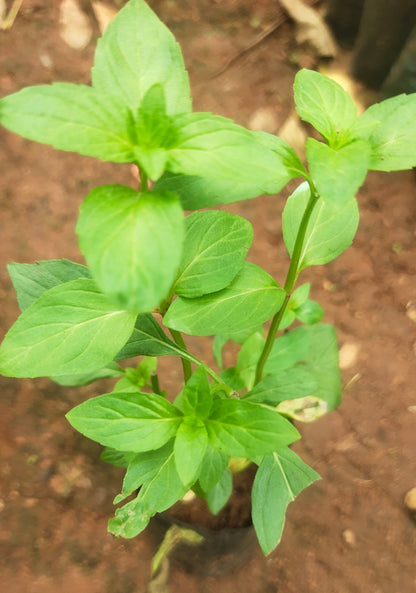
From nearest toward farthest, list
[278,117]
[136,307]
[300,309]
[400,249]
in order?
[136,307]
[300,309]
[400,249]
[278,117]

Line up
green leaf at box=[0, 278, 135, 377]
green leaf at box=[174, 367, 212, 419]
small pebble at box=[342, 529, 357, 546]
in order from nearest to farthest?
green leaf at box=[0, 278, 135, 377], green leaf at box=[174, 367, 212, 419], small pebble at box=[342, 529, 357, 546]

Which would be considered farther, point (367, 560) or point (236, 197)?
point (367, 560)

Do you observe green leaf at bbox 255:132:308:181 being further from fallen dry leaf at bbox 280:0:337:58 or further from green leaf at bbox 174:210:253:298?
fallen dry leaf at bbox 280:0:337:58

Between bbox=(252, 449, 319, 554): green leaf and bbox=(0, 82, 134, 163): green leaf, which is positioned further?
bbox=(252, 449, 319, 554): green leaf

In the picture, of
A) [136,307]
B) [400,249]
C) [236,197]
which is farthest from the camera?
[400,249]

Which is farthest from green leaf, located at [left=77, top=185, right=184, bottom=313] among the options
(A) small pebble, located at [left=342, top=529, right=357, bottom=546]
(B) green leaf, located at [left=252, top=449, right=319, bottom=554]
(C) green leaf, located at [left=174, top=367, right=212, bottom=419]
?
(A) small pebble, located at [left=342, top=529, right=357, bottom=546]

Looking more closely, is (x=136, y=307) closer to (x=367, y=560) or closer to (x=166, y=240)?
(x=166, y=240)

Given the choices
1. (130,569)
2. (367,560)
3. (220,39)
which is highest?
(220,39)

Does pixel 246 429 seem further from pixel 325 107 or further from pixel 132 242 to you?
pixel 325 107

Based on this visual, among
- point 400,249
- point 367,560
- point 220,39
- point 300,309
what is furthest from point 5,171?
point 367,560
